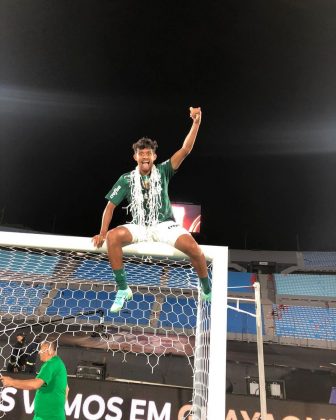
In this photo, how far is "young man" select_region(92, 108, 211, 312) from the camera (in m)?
2.20

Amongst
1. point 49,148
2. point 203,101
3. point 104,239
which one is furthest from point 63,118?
point 104,239

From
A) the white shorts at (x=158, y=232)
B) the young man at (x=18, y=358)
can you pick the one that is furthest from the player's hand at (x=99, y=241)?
the young man at (x=18, y=358)

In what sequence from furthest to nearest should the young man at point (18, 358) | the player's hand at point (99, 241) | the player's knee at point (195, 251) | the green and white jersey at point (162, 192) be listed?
1. the young man at point (18, 358)
2. the green and white jersey at point (162, 192)
3. the player's hand at point (99, 241)
4. the player's knee at point (195, 251)

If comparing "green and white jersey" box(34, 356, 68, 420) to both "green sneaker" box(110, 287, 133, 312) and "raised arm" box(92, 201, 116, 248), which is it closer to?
"green sneaker" box(110, 287, 133, 312)

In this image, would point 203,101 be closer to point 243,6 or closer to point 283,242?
point 243,6

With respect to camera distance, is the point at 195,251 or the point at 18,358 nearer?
the point at 195,251

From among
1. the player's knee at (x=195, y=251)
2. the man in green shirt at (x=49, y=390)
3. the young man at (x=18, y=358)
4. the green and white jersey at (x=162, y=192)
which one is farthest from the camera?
the young man at (x=18, y=358)

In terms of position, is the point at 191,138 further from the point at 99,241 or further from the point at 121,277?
the point at 121,277

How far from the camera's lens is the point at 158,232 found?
2311 mm

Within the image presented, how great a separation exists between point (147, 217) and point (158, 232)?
0.15 metres

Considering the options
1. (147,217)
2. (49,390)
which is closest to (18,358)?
(49,390)

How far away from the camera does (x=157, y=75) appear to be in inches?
230

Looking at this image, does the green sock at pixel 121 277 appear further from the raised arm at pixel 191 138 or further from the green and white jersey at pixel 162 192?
the raised arm at pixel 191 138

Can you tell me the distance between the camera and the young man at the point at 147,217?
2197 millimetres
